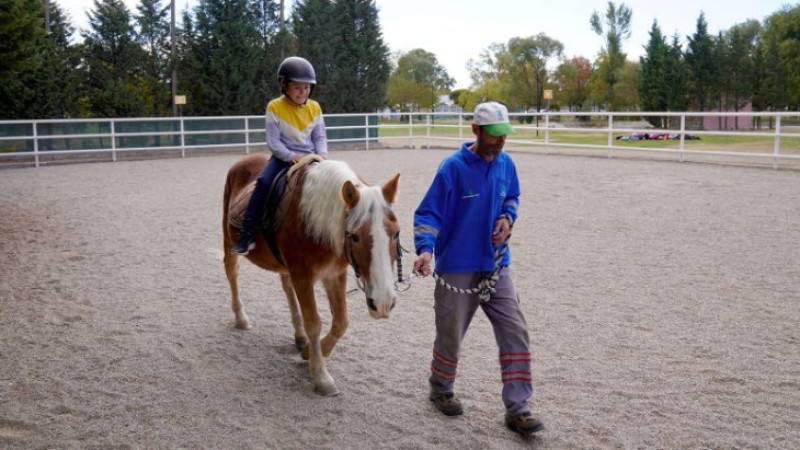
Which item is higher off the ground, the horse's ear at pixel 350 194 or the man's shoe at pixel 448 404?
the horse's ear at pixel 350 194

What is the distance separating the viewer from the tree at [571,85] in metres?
57.3

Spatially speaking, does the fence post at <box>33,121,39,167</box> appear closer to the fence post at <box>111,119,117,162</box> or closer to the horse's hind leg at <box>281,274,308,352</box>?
the fence post at <box>111,119,117,162</box>

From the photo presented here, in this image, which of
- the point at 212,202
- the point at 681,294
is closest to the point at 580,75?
the point at 212,202

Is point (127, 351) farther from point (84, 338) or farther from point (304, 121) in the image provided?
point (304, 121)

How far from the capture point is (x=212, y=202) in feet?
38.1

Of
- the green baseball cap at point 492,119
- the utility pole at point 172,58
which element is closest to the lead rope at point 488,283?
the green baseball cap at point 492,119

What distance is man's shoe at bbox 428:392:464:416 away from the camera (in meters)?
3.51

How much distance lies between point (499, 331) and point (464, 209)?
674mm

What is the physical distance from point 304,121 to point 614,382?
104 inches

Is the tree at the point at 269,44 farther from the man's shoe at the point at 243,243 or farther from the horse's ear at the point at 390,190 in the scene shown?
the horse's ear at the point at 390,190

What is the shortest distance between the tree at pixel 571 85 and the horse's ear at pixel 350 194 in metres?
56.8

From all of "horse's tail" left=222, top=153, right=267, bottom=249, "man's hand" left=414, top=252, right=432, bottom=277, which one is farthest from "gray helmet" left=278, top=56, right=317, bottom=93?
"man's hand" left=414, top=252, right=432, bottom=277

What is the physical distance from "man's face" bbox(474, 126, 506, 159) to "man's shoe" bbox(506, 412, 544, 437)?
4.37 ft

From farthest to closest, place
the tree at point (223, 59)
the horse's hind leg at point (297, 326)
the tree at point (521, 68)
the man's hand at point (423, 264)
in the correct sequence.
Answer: the tree at point (521, 68) < the tree at point (223, 59) < the horse's hind leg at point (297, 326) < the man's hand at point (423, 264)
